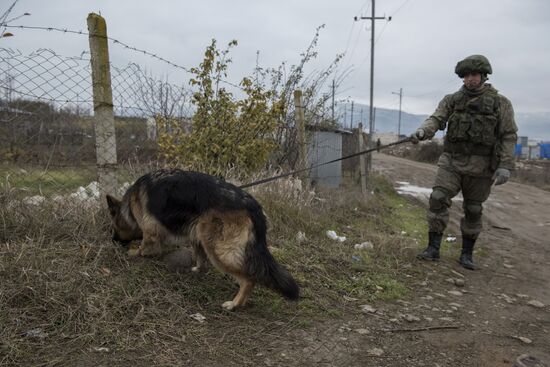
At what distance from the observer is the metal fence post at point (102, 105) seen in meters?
3.84

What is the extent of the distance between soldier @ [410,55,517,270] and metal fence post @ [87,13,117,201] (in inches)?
127

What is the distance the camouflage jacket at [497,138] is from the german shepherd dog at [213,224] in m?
2.82

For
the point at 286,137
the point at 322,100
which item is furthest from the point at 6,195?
the point at 322,100

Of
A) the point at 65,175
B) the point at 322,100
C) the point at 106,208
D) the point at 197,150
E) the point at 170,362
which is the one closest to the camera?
the point at 170,362

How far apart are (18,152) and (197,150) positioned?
84.4 inches

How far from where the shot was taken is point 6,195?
3.66 m

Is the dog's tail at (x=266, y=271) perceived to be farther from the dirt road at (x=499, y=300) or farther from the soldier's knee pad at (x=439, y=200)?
the soldier's knee pad at (x=439, y=200)

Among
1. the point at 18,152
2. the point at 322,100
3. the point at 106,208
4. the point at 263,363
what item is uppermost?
the point at 322,100

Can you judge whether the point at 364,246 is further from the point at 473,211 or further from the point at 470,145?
the point at 470,145

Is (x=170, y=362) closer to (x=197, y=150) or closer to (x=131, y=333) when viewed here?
(x=131, y=333)

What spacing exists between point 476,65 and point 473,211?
1.67m

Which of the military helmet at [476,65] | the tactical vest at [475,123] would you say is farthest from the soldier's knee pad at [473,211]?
the military helmet at [476,65]

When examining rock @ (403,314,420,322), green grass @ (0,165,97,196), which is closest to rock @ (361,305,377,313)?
rock @ (403,314,420,322)

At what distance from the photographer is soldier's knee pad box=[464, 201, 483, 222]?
16.7 feet
